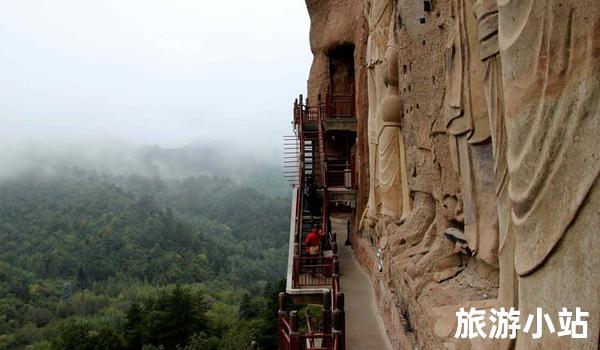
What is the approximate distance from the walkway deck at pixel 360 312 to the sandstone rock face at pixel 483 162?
268 mm

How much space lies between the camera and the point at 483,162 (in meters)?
4.17

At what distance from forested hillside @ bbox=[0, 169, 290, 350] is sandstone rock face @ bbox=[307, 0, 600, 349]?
42.9ft

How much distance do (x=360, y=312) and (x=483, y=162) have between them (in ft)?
14.2

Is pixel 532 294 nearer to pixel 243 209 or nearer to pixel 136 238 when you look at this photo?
pixel 136 238

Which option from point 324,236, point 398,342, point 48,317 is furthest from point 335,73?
point 48,317

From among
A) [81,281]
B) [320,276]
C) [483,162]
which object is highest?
[483,162]

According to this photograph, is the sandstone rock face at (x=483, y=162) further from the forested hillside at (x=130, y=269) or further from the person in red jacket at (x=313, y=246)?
the forested hillside at (x=130, y=269)

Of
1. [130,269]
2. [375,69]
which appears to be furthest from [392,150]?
[130,269]

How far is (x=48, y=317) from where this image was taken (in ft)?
108

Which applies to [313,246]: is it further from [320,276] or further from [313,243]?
[320,276]

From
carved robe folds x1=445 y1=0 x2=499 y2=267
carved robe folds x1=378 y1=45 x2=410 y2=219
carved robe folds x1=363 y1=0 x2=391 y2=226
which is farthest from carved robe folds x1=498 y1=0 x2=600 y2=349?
carved robe folds x1=363 y1=0 x2=391 y2=226

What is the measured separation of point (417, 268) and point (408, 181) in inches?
81.8

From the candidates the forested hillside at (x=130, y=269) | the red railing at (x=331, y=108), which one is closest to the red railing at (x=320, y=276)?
the red railing at (x=331, y=108)

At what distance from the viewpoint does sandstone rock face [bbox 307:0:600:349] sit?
2.39 m
